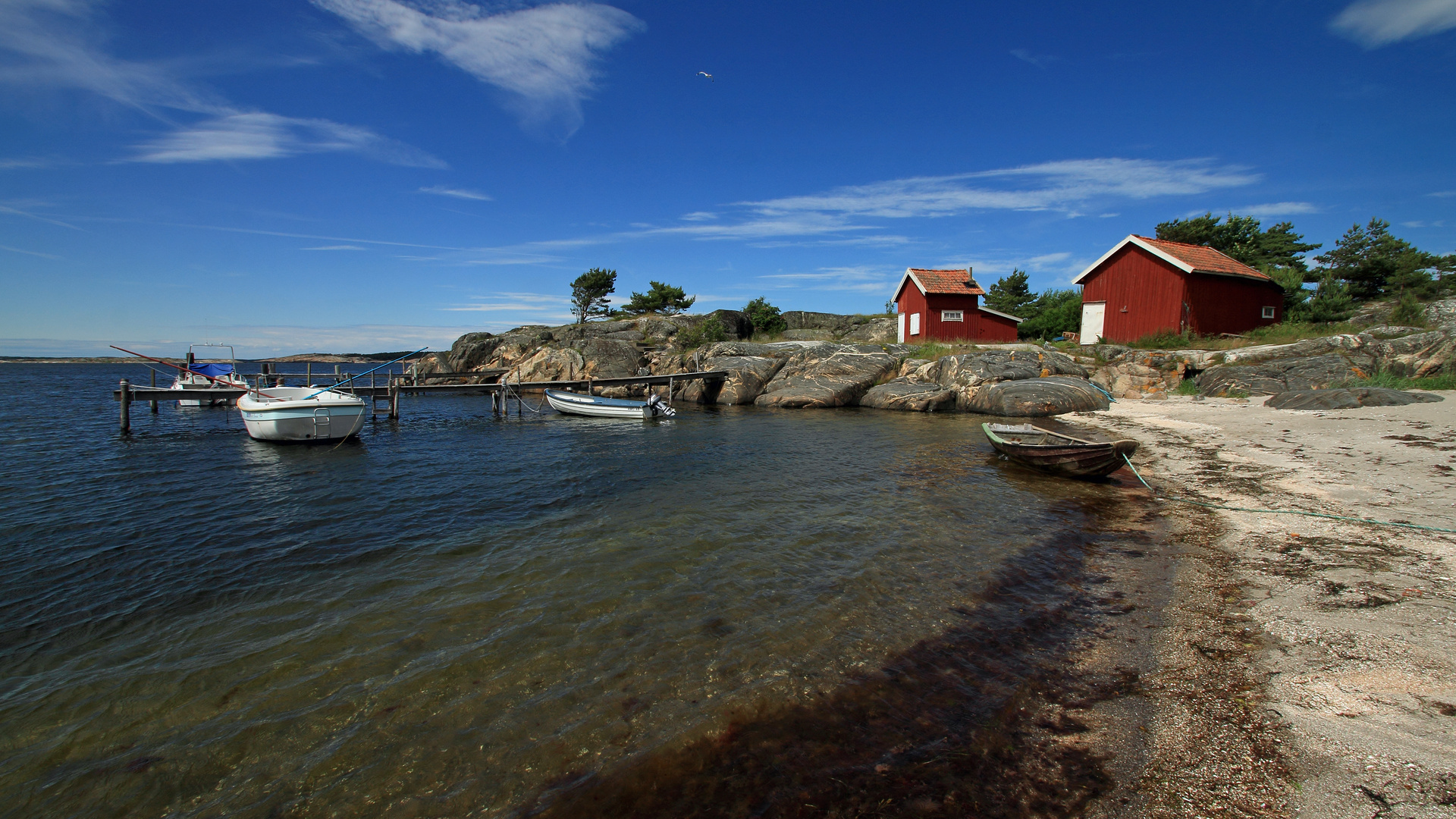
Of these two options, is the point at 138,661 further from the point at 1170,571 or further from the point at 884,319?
the point at 884,319

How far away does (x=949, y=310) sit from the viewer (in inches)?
1307

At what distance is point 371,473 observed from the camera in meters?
14.0

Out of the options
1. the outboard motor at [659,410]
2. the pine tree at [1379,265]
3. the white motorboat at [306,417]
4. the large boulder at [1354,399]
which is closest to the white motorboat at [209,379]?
the white motorboat at [306,417]

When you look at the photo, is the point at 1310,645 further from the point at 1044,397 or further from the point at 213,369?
the point at 213,369

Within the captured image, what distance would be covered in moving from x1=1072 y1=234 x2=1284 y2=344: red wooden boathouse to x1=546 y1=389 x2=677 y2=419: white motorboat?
73.5 feet

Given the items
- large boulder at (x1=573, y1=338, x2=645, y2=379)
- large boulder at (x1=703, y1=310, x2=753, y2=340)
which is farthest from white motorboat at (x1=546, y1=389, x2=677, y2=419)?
large boulder at (x1=703, y1=310, x2=753, y2=340)

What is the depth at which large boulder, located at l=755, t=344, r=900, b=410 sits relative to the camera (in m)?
28.4

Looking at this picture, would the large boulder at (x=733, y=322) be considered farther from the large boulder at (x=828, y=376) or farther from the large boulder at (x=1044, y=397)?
the large boulder at (x=1044, y=397)

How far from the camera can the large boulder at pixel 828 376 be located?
28406 millimetres

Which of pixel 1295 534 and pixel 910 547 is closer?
pixel 1295 534

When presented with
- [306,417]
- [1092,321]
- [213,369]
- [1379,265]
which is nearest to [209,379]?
[213,369]

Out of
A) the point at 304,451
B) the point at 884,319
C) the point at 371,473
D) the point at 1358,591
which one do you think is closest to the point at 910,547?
the point at 1358,591

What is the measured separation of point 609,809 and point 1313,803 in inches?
156

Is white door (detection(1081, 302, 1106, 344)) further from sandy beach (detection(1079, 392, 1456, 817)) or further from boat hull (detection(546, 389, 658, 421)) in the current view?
boat hull (detection(546, 389, 658, 421))
